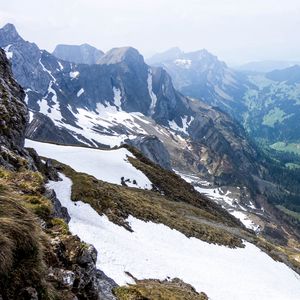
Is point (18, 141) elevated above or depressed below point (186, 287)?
above

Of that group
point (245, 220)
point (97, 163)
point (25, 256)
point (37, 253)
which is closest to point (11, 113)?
point (37, 253)

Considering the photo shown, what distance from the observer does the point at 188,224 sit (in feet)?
166

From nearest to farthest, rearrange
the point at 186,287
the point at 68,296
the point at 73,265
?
the point at 68,296 → the point at 73,265 → the point at 186,287

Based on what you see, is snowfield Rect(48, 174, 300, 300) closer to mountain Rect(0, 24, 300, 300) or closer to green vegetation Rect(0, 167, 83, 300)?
mountain Rect(0, 24, 300, 300)

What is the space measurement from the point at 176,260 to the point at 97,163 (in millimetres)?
48161

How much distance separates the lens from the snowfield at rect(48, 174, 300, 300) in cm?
3055

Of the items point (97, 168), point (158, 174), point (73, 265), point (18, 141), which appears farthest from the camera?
point (158, 174)

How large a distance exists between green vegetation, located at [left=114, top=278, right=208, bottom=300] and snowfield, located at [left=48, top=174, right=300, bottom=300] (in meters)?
0.95

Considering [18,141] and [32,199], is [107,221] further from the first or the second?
[32,199]

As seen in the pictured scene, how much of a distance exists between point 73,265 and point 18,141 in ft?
91.4

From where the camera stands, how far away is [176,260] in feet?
120

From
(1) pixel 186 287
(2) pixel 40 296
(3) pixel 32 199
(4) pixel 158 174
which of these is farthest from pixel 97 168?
(2) pixel 40 296

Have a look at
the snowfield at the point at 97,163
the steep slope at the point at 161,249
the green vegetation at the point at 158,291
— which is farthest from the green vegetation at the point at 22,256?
the snowfield at the point at 97,163

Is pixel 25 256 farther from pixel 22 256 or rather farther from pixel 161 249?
pixel 161 249
